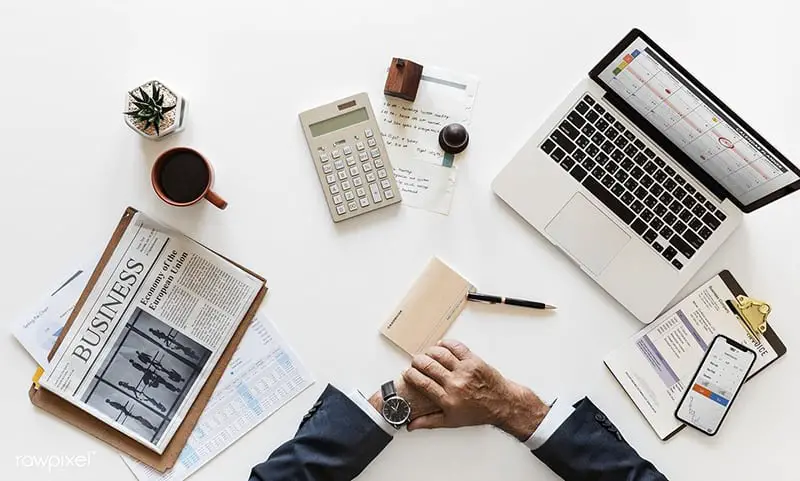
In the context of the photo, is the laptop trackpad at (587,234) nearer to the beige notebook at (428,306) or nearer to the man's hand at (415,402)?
the beige notebook at (428,306)

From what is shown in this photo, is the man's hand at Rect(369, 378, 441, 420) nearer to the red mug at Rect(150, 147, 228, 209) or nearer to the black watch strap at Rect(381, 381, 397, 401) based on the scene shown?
the black watch strap at Rect(381, 381, 397, 401)

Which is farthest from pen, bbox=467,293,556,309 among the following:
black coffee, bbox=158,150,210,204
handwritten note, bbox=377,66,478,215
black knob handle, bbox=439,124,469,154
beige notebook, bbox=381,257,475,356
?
black coffee, bbox=158,150,210,204

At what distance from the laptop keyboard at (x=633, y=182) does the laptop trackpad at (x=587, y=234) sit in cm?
2

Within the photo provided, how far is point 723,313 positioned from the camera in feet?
3.59

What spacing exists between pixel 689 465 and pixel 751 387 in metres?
0.17

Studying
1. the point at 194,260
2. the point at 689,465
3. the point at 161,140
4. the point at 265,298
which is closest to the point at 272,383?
the point at 265,298


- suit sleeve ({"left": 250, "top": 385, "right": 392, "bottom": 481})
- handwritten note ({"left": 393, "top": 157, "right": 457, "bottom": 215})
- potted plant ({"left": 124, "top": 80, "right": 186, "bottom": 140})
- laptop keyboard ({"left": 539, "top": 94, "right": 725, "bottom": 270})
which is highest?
laptop keyboard ({"left": 539, "top": 94, "right": 725, "bottom": 270})

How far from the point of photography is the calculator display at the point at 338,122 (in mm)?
1091

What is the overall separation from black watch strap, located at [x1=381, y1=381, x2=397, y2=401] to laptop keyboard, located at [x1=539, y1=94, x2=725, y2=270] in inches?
18.1

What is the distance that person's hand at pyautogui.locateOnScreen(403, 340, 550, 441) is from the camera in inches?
40.6

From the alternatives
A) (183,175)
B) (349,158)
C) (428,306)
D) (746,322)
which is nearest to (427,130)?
(349,158)

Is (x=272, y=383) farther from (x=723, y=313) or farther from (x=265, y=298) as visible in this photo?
(x=723, y=313)

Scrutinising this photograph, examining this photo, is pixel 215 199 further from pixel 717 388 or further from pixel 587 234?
pixel 717 388

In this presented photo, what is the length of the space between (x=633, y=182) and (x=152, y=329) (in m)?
0.84
